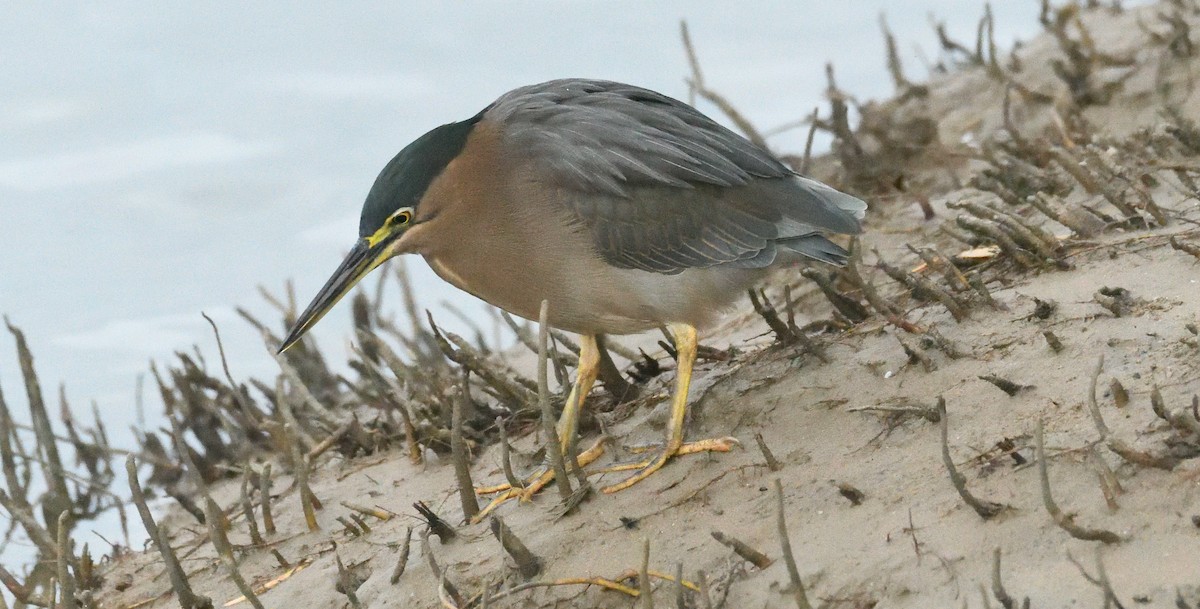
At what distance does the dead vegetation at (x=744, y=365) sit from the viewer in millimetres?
3447

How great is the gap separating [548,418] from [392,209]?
1.19 metres

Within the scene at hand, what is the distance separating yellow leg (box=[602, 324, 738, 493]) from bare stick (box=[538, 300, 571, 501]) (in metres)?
0.18

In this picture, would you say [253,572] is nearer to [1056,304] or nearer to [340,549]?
[340,549]

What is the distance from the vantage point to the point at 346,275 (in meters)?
4.57

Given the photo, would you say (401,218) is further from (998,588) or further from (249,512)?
(998,588)

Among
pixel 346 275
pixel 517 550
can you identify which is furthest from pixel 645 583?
pixel 346 275

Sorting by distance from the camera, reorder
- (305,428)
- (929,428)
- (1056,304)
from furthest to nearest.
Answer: (305,428)
(1056,304)
(929,428)

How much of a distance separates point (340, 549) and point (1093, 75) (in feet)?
15.7

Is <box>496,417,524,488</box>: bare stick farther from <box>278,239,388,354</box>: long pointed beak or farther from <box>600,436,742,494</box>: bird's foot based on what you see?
<box>278,239,388,354</box>: long pointed beak

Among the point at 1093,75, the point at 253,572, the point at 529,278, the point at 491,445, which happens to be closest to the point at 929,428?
the point at 529,278

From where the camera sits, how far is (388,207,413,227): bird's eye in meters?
4.57

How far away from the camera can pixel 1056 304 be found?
414 cm

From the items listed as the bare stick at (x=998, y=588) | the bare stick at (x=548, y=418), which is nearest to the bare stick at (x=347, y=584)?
the bare stick at (x=548, y=418)

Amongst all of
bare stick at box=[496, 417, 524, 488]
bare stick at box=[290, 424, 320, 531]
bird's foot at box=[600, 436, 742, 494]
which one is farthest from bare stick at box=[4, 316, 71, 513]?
bird's foot at box=[600, 436, 742, 494]
